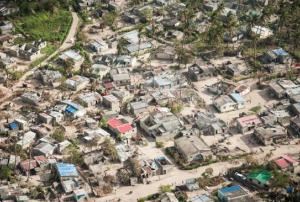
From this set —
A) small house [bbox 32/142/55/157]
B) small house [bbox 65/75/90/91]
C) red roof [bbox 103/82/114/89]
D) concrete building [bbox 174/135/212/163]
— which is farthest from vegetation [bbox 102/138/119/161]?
small house [bbox 65/75/90/91]

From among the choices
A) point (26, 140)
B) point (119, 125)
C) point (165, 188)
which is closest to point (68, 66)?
point (119, 125)

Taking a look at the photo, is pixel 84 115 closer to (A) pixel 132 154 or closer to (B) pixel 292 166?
(A) pixel 132 154

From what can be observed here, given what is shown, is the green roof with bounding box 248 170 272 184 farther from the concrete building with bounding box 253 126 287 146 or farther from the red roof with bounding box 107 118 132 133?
the red roof with bounding box 107 118 132 133

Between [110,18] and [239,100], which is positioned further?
[110,18]

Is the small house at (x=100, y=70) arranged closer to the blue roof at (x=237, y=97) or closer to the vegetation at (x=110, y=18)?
the vegetation at (x=110, y=18)

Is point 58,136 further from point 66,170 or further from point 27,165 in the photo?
point 66,170

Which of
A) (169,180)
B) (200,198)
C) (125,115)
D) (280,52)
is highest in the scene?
(280,52)

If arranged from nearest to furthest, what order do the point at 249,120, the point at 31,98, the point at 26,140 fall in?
the point at 26,140 → the point at 249,120 → the point at 31,98
